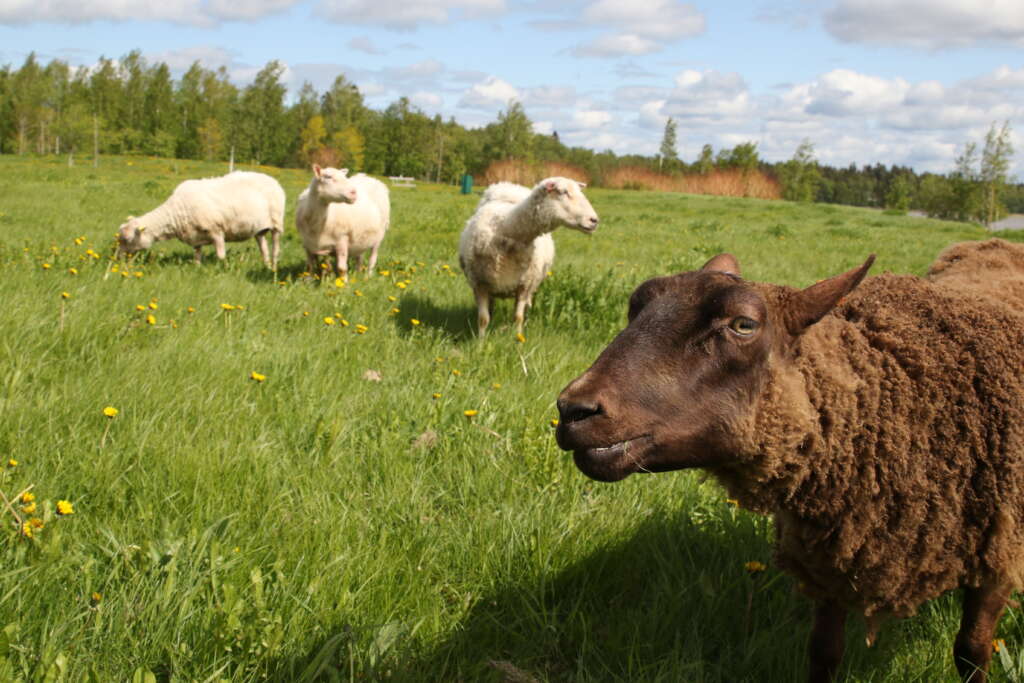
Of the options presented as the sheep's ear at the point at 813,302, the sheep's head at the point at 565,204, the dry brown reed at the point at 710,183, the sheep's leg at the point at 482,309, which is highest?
the dry brown reed at the point at 710,183

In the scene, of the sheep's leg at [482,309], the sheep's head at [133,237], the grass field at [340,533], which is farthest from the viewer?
the sheep's head at [133,237]

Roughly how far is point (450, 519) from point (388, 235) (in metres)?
10.6

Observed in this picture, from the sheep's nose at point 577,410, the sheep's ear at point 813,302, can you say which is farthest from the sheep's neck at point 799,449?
the sheep's nose at point 577,410

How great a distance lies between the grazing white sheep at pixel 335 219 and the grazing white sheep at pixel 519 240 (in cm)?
217

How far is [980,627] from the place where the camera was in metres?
2.26

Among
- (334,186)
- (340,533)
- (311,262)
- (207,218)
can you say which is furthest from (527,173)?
(340,533)

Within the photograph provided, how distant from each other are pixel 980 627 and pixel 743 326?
1324mm

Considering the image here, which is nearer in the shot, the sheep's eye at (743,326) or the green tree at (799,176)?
the sheep's eye at (743,326)

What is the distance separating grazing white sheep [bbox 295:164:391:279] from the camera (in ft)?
26.2

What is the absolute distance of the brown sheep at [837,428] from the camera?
1.93 meters

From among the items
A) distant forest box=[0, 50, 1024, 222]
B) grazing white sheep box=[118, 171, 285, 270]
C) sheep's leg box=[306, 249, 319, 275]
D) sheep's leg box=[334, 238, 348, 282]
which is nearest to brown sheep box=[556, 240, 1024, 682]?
sheep's leg box=[334, 238, 348, 282]

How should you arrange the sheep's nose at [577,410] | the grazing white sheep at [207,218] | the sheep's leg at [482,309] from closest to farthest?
the sheep's nose at [577,410] < the sheep's leg at [482,309] < the grazing white sheep at [207,218]

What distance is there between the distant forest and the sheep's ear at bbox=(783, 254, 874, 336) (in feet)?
170

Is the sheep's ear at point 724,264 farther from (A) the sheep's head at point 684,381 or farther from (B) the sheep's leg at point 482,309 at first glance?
(B) the sheep's leg at point 482,309
